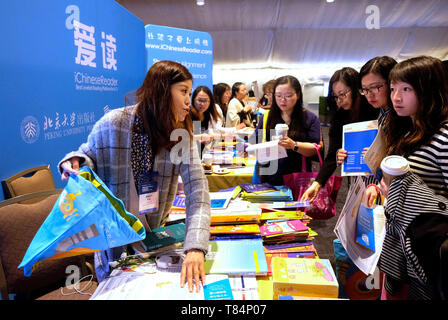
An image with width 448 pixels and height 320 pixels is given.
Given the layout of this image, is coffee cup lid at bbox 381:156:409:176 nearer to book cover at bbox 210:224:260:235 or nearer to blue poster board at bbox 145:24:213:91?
book cover at bbox 210:224:260:235

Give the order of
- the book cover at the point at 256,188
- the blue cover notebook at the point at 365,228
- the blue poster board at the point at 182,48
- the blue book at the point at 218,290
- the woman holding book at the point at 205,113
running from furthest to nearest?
the blue poster board at the point at 182,48, the woman holding book at the point at 205,113, the book cover at the point at 256,188, the blue cover notebook at the point at 365,228, the blue book at the point at 218,290

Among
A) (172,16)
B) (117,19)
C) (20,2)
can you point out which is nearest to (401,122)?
(20,2)

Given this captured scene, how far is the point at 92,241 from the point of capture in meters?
0.96

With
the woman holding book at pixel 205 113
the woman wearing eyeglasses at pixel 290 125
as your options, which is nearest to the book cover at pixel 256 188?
the woman wearing eyeglasses at pixel 290 125

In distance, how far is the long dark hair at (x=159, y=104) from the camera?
1.36 meters

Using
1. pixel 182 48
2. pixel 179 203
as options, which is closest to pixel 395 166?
pixel 179 203

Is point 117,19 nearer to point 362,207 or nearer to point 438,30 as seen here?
point 362,207

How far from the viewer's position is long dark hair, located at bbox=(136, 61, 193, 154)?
136cm

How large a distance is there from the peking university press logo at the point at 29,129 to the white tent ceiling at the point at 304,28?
17.5ft

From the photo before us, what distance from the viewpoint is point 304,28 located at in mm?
8625

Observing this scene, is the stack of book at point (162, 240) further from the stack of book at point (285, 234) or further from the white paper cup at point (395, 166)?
the white paper cup at point (395, 166)

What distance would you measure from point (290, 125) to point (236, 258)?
1.45 metres

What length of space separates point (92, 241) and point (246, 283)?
54 centimetres
